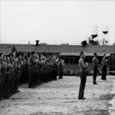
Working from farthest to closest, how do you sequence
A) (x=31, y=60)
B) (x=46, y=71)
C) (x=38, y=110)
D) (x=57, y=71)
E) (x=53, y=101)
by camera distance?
(x=57, y=71) → (x=46, y=71) → (x=31, y=60) → (x=53, y=101) → (x=38, y=110)

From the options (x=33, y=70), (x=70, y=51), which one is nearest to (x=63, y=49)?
(x=70, y=51)

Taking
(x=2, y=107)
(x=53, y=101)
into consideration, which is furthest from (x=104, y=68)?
(x=2, y=107)


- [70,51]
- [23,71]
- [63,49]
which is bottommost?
[23,71]

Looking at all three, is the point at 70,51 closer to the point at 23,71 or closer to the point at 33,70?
the point at 33,70

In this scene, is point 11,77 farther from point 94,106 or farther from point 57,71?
point 57,71

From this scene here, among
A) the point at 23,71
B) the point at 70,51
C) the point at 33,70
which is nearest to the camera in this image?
the point at 23,71

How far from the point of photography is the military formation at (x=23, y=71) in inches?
691

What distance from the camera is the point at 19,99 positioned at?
55.6ft

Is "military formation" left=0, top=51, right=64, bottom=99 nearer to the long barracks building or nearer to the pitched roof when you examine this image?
the long barracks building

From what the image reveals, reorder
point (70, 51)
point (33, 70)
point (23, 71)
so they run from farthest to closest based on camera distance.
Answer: point (70, 51) < point (33, 70) < point (23, 71)

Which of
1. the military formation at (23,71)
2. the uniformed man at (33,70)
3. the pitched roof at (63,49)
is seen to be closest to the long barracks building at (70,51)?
the pitched roof at (63,49)

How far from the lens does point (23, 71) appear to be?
Answer: 24.4 metres

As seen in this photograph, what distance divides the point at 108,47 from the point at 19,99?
168 feet

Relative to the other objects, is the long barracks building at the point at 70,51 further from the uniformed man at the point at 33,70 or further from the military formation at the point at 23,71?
the uniformed man at the point at 33,70
